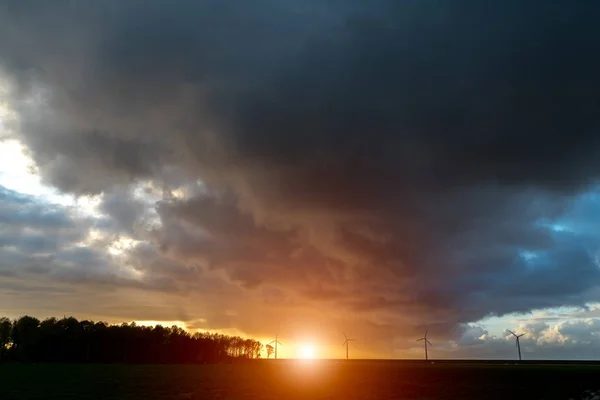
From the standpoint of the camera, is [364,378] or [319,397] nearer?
[319,397]

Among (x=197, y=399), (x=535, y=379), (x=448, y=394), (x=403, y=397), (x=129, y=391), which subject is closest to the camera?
(x=197, y=399)

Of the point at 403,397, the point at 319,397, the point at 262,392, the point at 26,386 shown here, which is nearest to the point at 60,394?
the point at 26,386

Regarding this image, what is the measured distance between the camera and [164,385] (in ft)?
462

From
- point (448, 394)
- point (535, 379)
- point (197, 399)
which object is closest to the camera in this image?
point (197, 399)

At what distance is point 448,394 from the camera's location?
146 metres

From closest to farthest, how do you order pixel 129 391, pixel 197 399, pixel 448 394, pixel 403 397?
pixel 197 399 < pixel 129 391 < pixel 403 397 < pixel 448 394

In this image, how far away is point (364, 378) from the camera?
175 meters

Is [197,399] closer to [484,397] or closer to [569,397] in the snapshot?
[484,397]

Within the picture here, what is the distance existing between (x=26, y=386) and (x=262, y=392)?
201 ft

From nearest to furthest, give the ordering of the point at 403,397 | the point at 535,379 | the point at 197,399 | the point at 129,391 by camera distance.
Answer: the point at 197,399 → the point at 129,391 → the point at 403,397 → the point at 535,379

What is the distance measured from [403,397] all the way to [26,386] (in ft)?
323

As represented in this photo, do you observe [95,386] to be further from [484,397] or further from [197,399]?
[484,397]

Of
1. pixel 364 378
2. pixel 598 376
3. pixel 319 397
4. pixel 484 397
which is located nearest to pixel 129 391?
pixel 319 397

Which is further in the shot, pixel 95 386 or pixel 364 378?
pixel 364 378
